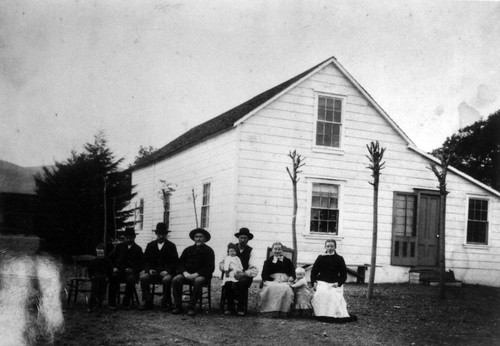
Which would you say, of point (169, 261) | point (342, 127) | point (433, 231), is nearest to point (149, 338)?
point (169, 261)

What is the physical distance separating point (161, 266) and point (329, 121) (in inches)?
305

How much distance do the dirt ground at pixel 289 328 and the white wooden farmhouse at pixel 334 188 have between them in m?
4.33

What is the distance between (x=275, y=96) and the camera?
1470 cm

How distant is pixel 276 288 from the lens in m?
9.17

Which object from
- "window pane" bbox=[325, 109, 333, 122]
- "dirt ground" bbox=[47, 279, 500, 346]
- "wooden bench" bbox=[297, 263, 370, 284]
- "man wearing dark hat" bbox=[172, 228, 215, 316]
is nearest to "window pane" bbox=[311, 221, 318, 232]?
"wooden bench" bbox=[297, 263, 370, 284]

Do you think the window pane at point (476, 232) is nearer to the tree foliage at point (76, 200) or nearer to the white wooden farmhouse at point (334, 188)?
the white wooden farmhouse at point (334, 188)

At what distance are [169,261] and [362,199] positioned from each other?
7708mm

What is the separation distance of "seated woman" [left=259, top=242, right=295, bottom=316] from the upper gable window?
646cm

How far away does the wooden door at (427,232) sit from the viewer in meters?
16.1

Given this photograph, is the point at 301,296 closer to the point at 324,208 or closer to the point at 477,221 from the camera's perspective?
the point at 324,208

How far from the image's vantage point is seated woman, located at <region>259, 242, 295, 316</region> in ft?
29.8

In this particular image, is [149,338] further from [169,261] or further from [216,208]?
[216,208]

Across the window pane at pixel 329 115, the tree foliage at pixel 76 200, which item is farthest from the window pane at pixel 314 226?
the tree foliage at pixel 76 200

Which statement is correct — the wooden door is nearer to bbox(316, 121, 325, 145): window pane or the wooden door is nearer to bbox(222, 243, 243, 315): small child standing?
bbox(316, 121, 325, 145): window pane
